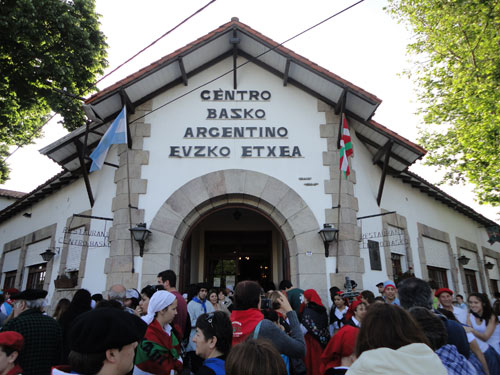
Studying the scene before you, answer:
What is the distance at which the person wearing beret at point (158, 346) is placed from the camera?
2.75 meters

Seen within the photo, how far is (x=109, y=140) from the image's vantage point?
7500mm

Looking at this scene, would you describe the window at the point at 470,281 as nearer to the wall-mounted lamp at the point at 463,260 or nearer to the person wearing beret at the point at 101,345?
the wall-mounted lamp at the point at 463,260

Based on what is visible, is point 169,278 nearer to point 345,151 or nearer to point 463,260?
point 345,151

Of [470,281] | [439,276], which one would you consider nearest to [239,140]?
[439,276]

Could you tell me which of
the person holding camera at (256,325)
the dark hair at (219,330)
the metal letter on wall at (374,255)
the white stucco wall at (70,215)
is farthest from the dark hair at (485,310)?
the white stucco wall at (70,215)

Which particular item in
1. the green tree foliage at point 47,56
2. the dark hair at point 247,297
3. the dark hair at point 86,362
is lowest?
the dark hair at point 86,362

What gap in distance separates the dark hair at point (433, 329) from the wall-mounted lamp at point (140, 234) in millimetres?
5923

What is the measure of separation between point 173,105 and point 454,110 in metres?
9.48

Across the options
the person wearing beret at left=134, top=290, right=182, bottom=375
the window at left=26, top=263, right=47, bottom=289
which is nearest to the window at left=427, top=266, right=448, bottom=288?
the person wearing beret at left=134, top=290, right=182, bottom=375

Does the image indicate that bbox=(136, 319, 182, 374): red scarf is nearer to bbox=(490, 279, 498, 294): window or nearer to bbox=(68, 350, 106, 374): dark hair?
bbox=(68, 350, 106, 374): dark hair

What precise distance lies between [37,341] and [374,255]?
6920 millimetres

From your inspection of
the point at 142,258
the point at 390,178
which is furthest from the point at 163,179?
the point at 390,178

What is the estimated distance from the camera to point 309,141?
8352 mm

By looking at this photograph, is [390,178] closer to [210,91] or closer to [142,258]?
[210,91]
